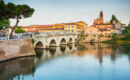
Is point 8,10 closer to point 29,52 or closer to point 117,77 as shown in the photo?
point 29,52

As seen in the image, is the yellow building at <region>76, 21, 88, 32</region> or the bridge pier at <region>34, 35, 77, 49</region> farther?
the yellow building at <region>76, 21, 88, 32</region>

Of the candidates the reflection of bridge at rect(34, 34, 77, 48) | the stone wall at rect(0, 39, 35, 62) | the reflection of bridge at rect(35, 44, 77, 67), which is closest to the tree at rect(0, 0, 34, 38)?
the stone wall at rect(0, 39, 35, 62)

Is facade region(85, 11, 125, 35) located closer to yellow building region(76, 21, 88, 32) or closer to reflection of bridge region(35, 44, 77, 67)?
yellow building region(76, 21, 88, 32)

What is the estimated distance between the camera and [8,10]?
129 ft

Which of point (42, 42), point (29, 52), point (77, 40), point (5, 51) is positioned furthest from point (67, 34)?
point (5, 51)

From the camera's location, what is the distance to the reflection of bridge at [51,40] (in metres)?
49.1

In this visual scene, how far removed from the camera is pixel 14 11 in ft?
130

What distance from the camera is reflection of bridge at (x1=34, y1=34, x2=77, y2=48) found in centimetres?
4912

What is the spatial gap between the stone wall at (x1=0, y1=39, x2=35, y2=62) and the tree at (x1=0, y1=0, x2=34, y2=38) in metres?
4.25

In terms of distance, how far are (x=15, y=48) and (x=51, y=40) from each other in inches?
1197

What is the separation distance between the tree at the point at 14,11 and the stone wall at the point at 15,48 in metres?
4.25

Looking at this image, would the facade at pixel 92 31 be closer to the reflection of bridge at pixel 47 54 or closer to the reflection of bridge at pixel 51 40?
the reflection of bridge at pixel 51 40

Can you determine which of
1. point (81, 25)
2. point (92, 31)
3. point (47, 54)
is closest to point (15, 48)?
point (47, 54)

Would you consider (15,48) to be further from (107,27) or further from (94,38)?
(107,27)
